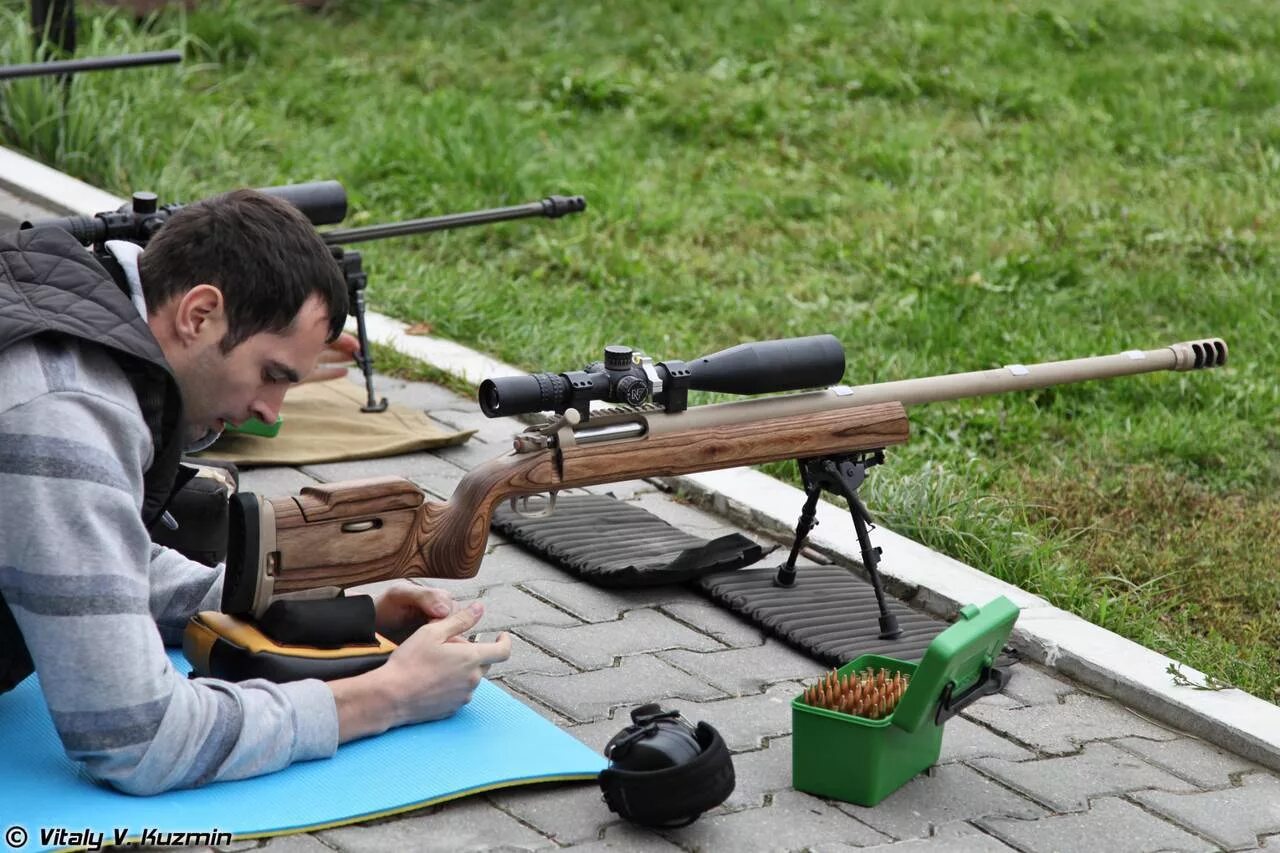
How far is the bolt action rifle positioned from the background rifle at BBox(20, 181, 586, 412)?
727mm

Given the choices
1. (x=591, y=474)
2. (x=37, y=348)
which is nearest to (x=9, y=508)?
(x=37, y=348)

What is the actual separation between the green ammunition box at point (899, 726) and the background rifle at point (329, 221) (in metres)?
1.64

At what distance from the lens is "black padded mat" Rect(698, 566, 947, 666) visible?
14.4 ft

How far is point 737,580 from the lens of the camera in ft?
15.8

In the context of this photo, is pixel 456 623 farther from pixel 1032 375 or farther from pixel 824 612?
pixel 1032 375

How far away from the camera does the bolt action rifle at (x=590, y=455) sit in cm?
368

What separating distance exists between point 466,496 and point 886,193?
5467 millimetres

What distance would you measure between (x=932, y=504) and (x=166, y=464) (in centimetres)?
279

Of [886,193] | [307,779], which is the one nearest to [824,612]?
[307,779]

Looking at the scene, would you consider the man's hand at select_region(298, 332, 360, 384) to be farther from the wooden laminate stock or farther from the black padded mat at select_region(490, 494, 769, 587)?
the wooden laminate stock


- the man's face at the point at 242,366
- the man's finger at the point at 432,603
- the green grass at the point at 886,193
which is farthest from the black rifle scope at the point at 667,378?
the green grass at the point at 886,193

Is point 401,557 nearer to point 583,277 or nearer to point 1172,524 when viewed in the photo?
point 1172,524

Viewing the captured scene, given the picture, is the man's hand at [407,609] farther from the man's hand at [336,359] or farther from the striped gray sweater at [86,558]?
the man's hand at [336,359]

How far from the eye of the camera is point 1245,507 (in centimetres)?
579
